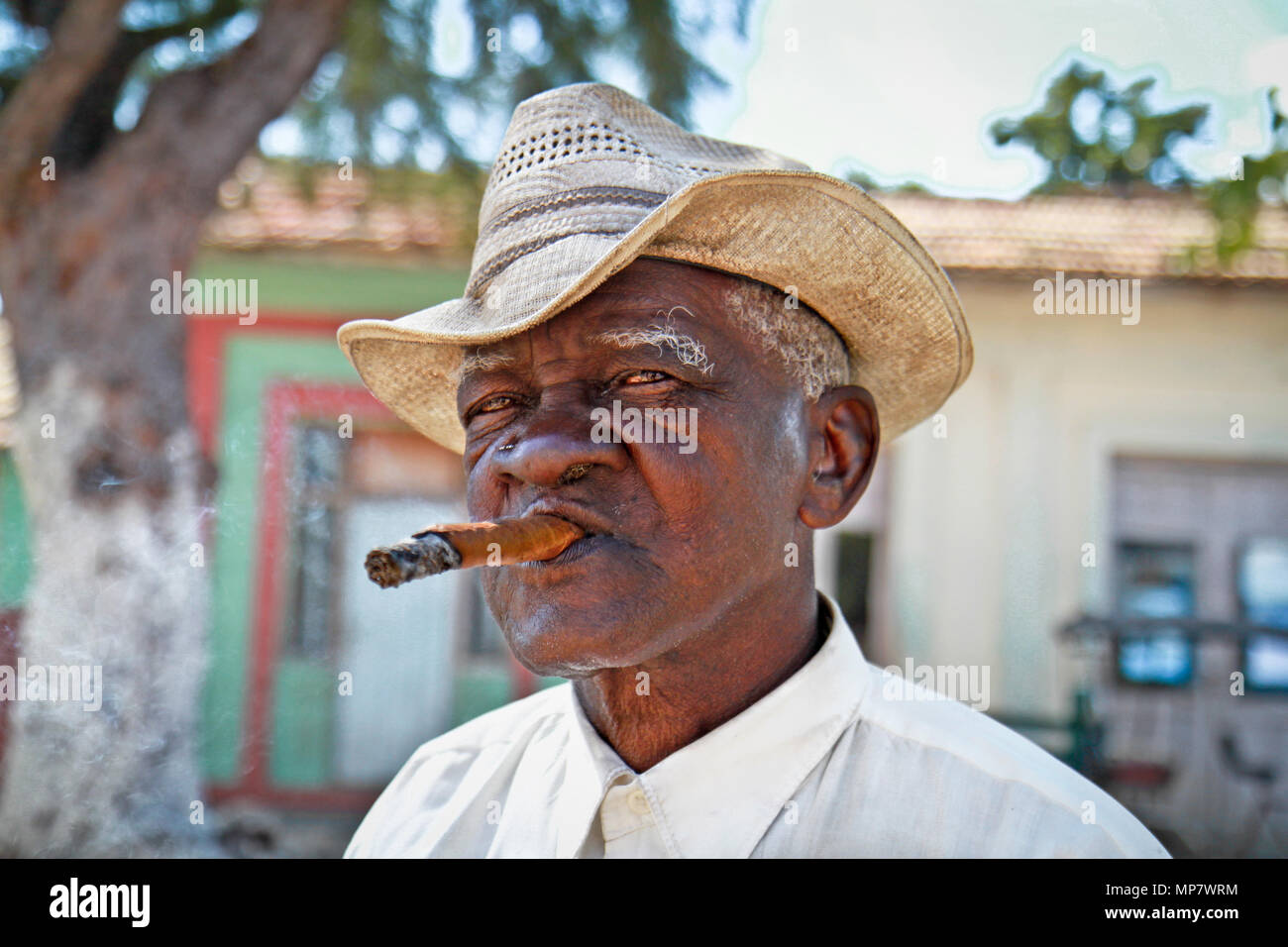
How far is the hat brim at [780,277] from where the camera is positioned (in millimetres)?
1916

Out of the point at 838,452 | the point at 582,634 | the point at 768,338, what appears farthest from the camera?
the point at 838,452

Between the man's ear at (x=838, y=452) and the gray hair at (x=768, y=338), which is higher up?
the gray hair at (x=768, y=338)

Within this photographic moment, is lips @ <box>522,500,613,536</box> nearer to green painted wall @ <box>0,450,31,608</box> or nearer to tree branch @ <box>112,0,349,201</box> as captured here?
tree branch @ <box>112,0,349,201</box>

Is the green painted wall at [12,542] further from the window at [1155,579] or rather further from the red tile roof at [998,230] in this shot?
the window at [1155,579]

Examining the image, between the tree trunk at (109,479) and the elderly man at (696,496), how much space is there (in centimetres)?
325

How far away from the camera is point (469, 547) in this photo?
5.35 feet

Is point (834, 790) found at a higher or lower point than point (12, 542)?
lower

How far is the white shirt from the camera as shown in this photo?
1.86 m

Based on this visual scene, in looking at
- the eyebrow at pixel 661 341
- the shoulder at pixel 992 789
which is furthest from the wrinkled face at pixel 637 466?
the shoulder at pixel 992 789

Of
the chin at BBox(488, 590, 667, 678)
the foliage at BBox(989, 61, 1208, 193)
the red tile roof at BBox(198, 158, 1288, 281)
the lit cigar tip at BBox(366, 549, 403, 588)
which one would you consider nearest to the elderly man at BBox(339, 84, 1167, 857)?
the chin at BBox(488, 590, 667, 678)

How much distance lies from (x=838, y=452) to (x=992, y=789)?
0.70 metres

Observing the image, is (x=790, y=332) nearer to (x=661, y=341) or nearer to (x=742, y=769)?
(x=661, y=341)

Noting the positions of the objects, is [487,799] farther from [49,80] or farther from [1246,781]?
[1246,781]

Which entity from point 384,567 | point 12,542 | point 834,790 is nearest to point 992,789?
point 834,790
